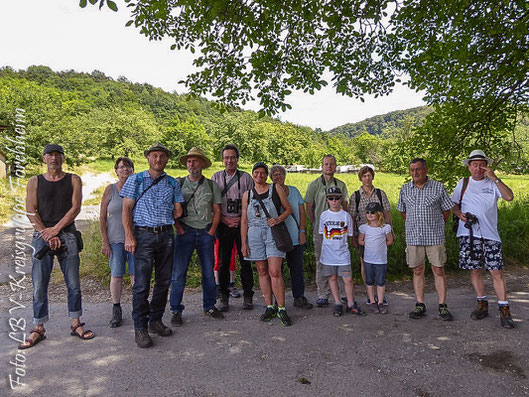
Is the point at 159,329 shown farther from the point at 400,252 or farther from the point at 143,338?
the point at 400,252

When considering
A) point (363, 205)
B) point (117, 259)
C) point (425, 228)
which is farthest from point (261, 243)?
point (425, 228)

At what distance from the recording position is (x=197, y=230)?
466 centimetres

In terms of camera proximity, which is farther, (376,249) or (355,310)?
(376,249)

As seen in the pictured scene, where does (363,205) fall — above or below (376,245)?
above

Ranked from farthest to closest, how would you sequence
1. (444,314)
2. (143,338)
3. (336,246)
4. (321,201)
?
(321,201) → (336,246) → (444,314) → (143,338)

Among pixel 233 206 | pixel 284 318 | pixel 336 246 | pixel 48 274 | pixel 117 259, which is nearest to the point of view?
pixel 48 274

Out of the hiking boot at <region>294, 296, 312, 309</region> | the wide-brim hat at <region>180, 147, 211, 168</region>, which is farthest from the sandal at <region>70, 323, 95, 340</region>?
the hiking boot at <region>294, 296, 312, 309</region>

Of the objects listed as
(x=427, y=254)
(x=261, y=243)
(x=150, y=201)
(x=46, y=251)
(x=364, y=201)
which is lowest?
(x=427, y=254)

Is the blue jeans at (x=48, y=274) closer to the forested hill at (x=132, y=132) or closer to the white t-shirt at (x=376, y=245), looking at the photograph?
the white t-shirt at (x=376, y=245)

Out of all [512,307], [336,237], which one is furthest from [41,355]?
[512,307]

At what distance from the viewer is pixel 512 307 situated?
16.0 feet

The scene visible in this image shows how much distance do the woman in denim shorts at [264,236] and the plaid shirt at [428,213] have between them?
1.77 meters

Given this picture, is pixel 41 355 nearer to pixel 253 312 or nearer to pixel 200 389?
pixel 200 389

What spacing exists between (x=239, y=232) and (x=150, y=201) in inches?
58.4
